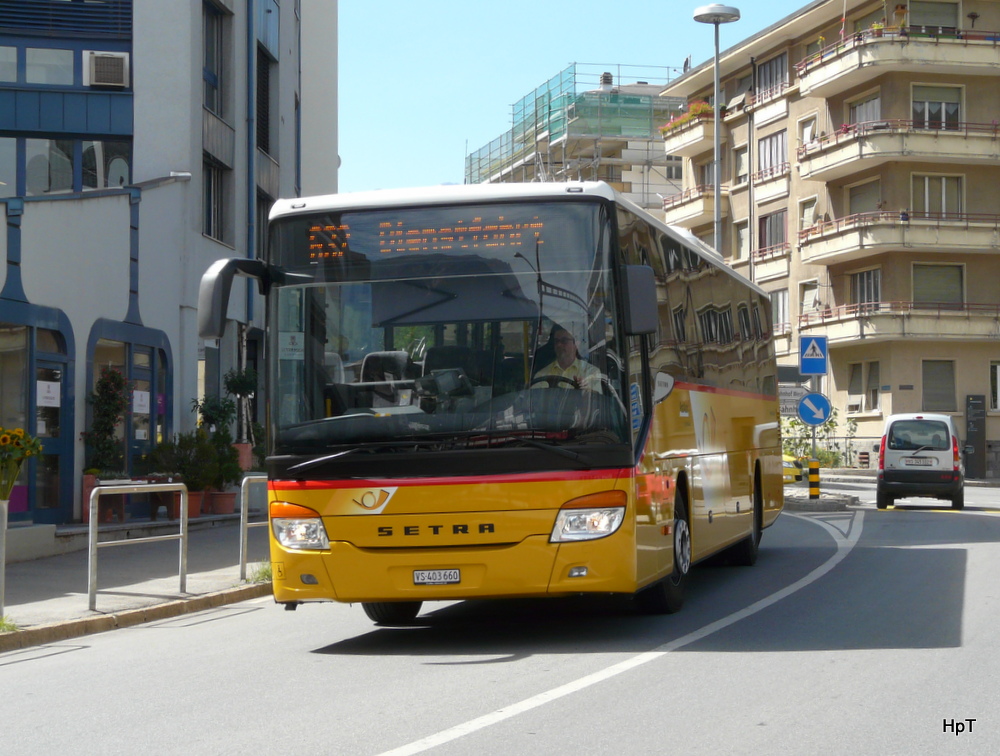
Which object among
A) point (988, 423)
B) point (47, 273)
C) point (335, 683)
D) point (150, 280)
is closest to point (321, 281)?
point (335, 683)

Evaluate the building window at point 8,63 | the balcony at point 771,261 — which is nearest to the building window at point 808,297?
the balcony at point 771,261

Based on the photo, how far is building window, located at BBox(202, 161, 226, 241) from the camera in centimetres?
2830

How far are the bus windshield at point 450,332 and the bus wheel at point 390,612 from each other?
2211 mm

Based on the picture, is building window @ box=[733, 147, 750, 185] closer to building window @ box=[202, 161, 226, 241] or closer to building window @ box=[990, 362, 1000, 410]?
building window @ box=[990, 362, 1000, 410]

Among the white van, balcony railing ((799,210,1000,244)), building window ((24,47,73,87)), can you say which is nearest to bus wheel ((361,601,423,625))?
building window ((24,47,73,87))

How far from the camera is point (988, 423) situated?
5200 cm

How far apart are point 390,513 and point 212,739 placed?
3.01 m

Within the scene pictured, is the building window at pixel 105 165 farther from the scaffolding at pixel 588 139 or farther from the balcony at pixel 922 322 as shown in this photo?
the scaffolding at pixel 588 139

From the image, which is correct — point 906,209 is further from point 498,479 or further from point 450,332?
point 498,479

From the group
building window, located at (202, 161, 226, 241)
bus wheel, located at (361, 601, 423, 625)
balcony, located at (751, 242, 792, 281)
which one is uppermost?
balcony, located at (751, 242, 792, 281)

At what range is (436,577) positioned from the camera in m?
9.57

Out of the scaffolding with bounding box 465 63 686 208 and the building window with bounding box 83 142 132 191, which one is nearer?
the building window with bounding box 83 142 132 191

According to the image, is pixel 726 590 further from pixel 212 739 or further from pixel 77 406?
pixel 77 406

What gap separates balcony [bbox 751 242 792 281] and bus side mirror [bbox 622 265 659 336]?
50.1m
